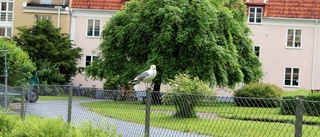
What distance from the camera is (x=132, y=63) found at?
132ft

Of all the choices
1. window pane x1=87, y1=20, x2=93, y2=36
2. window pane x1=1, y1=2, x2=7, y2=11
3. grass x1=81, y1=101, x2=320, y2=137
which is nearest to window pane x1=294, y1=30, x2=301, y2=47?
window pane x1=87, y1=20, x2=93, y2=36

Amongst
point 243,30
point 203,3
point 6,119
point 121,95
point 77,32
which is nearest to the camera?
point 121,95

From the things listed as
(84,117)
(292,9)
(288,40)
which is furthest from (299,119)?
(288,40)

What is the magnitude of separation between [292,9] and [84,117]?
4205 cm

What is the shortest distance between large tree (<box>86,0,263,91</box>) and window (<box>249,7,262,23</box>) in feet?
38.7

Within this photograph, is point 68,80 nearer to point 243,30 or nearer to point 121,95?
point 243,30

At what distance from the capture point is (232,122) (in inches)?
316

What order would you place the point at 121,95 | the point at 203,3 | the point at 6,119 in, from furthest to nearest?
the point at 203,3, the point at 6,119, the point at 121,95

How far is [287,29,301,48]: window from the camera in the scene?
5328cm

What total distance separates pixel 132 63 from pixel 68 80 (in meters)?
12.8

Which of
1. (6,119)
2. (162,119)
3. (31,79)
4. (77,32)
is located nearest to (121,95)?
(162,119)

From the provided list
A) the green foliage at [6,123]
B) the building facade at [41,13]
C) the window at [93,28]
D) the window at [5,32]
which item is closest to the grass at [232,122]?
the green foliage at [6,123]

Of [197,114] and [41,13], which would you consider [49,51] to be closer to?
[41,13]

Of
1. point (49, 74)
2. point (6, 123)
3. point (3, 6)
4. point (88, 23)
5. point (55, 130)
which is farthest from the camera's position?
point (3, 6)
